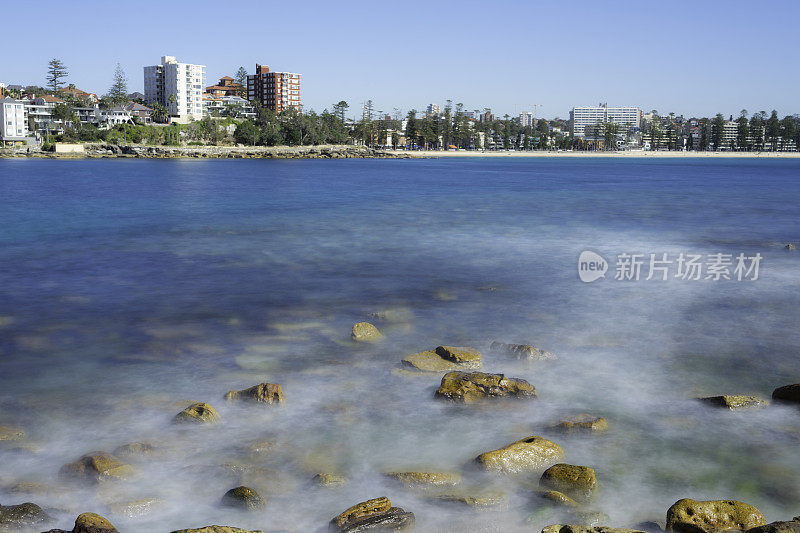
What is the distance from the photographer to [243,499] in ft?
16.8

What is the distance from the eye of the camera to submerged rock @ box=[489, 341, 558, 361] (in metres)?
8.61

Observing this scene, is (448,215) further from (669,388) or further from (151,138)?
(151,138)

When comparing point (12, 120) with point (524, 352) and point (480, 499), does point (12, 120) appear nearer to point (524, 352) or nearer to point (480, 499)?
point (524, 352)

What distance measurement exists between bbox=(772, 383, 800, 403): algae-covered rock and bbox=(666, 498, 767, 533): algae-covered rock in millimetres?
2834

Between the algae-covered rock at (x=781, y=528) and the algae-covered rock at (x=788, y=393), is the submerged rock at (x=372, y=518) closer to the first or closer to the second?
the algae-covered rock at (x=781, y=528)

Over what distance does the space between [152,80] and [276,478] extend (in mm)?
145697

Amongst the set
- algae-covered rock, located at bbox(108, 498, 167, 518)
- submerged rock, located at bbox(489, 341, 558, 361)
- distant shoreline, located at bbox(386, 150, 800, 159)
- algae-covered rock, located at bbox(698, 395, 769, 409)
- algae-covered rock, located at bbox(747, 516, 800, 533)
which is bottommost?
algae-covered rock, located at bbox(108, 498, 167, 518)

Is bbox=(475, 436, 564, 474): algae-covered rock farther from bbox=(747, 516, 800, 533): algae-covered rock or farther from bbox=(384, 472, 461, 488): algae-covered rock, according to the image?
bbox=(747, 516, 800, 533): algae-covered rock

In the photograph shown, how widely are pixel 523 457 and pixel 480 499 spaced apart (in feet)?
2.35

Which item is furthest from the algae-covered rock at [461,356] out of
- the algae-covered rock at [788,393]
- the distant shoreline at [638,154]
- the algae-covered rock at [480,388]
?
the distant shoreline at [638,154]

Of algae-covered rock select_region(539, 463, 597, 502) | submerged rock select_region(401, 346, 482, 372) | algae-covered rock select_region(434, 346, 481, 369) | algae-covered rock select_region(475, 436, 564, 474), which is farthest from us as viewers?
algae-covered rock select_region(434, 346, 481, 369)

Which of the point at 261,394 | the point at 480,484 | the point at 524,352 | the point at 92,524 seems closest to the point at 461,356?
the point at 524,352

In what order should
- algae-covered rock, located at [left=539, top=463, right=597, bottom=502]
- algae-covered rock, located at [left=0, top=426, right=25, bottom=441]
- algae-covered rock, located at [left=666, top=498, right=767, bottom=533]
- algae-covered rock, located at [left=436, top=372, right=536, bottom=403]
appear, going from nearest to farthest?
algae-covered rock, located at [left=666, top=498, right=767, bottom=533], algae-covered rock, located at [left=539, top=463, right=597, bottom=502], algae-covered rock, located at [left=0, top=426, right=25, bottom=441], algae-covered rock, located at [left=436, top=372, right=536, bottom=403]

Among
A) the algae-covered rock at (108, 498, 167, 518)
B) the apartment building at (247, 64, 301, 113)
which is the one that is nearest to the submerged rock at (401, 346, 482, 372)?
the algae-covered rock at (108, 498, 167, 518)
